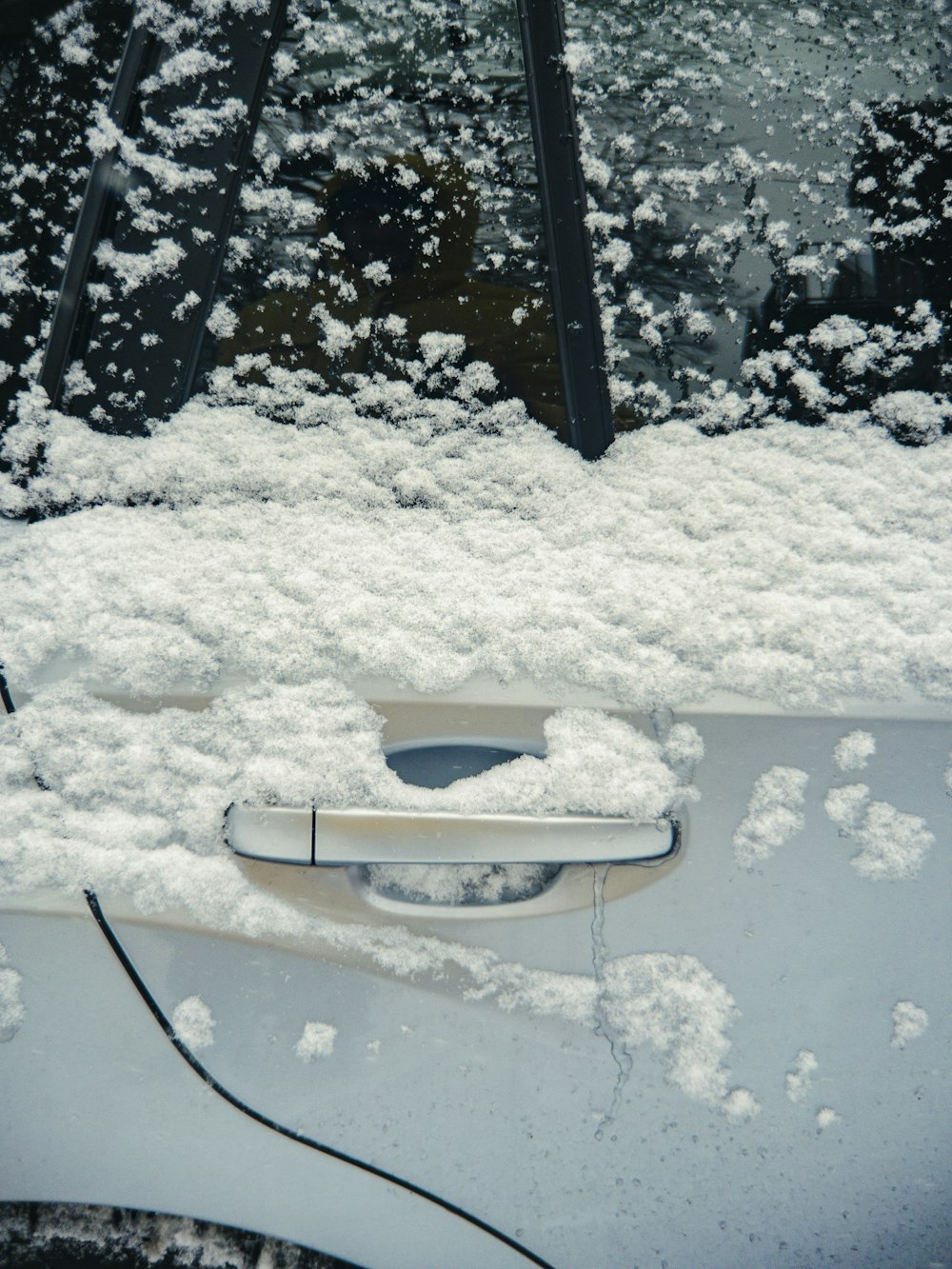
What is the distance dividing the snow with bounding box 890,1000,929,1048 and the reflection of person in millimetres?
873

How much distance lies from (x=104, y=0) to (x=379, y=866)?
1.26 meters

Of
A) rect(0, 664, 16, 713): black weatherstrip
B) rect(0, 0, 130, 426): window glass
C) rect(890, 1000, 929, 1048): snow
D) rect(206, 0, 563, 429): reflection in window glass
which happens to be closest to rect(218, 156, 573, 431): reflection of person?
rect(206, 0, 563, 429): reflection in window glass

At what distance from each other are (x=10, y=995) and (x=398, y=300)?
1.00 m

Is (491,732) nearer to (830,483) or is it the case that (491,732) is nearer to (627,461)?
(627,461)

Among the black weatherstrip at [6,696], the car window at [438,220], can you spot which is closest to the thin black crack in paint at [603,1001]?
the car window at [438,220]

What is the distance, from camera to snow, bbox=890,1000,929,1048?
1.04 meters

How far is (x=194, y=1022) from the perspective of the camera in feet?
3.44

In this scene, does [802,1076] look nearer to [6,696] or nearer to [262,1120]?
[262,1120]

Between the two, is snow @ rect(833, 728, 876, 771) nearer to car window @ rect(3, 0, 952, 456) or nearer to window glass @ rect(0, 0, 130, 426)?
car window @ rect(3, 0, 952, 456)

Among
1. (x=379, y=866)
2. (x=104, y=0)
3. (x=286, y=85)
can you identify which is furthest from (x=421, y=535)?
(x=104, y=0)

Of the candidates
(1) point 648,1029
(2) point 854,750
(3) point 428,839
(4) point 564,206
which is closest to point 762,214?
(4) point 564,206

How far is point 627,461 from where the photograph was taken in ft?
4.05

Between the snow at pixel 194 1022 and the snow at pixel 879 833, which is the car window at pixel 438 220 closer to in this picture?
the snow at pixel 879 833

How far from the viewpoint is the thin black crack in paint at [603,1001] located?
102 cm
